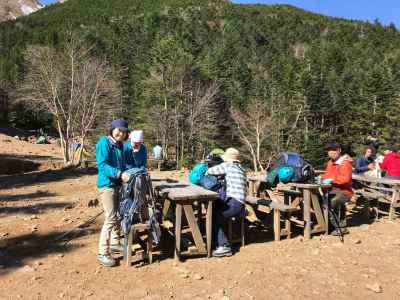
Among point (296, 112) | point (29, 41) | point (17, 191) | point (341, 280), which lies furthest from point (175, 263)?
point (29, 41)

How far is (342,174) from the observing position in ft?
22.6

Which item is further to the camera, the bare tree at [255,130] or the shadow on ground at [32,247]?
the bare tree at [255,130]

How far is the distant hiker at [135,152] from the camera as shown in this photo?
19.1 feet

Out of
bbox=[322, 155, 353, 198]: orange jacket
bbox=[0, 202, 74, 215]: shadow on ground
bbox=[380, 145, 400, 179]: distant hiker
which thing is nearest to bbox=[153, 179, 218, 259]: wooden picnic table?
bbox=[322, 155, 353, 198]: orange jacket

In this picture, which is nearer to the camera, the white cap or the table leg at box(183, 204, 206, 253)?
the table leg at box(183, 204, 206, 253)

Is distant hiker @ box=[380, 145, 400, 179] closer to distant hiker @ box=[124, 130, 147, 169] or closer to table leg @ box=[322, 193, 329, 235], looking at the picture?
table leg @ box=[322, 193, 329, 235]

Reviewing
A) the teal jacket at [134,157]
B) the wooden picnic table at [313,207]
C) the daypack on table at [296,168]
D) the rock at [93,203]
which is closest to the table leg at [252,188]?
the wooden picnic table at [313,207]

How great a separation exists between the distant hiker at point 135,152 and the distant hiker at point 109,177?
37 centimetres

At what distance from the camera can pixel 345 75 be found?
62.8 metres

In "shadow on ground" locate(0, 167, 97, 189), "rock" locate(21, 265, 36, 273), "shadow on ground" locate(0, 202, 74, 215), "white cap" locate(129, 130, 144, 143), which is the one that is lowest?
"shadow on ground" locate(0, 167, 97, 189)

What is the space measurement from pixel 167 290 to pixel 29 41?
105 meters

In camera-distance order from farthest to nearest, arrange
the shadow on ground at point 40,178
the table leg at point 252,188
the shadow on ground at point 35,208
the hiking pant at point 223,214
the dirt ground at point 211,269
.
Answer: the shadow on ground at point 40,178 → the shadow on ground at point 35,208 → the table leg at point 252,188 → the hiking pant at point 223,214 → the dirt ground at point 211,269

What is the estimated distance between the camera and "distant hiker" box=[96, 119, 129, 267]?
5168 millimetres

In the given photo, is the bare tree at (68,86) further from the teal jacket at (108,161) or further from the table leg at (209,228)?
the table leg at (209,228)
